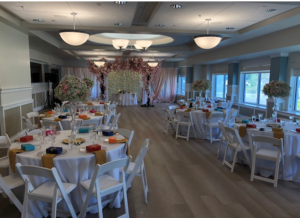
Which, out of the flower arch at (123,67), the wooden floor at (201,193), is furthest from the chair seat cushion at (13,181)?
the flower arch at (123,67)

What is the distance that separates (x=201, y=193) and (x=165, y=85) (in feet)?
45.0

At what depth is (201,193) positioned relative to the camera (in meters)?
3.48

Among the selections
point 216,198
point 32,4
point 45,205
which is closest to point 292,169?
point 216,198

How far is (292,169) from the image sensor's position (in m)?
3.95

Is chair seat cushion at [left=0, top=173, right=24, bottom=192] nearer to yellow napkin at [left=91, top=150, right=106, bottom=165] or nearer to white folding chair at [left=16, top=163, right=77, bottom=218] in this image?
white folding chair at [left=16, top=163, right=77, bottom=218]

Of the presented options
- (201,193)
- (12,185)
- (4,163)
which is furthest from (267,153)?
(4,163)

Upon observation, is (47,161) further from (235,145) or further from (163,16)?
(163,16)

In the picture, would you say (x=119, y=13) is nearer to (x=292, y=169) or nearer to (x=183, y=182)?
(x=183, y=182)

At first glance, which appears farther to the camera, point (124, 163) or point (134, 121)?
point (134, 121)

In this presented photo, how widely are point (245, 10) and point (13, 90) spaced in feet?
19.5

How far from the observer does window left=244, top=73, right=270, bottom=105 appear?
9371mm

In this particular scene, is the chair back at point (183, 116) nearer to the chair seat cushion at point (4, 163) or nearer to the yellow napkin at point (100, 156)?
the yellow napkin at point (100, 156)

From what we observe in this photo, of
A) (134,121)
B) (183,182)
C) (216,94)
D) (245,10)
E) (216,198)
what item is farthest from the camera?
(216,94)

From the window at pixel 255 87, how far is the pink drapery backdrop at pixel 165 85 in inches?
274
